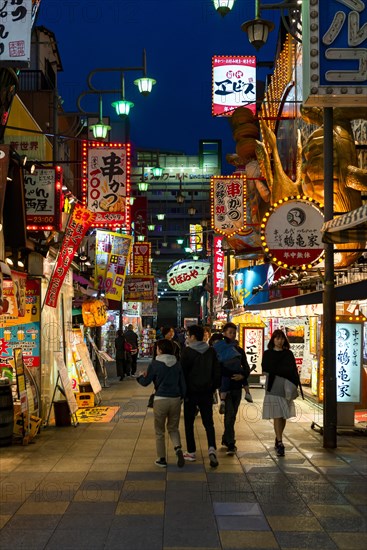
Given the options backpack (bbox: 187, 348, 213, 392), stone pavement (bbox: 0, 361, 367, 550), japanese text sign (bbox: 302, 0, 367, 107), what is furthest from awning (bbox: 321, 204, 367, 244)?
stone pavement (bbox: 0, 361, 367, 550)

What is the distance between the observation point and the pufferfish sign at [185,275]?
31344mm

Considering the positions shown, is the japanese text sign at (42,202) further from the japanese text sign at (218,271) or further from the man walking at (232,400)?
the japanese text sign at (218,271)

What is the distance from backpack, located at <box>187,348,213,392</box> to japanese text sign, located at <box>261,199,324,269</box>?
4.03 metres

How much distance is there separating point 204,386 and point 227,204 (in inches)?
530

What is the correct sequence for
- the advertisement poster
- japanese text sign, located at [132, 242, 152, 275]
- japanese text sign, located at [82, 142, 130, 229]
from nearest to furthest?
the advertisement poster
japanese text sign, located at [82, 142, 130, 229]
japanese text sign, located at [132, 242, 152, 275]

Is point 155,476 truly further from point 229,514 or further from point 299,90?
point 299,90

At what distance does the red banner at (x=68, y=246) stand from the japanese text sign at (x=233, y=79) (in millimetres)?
15641

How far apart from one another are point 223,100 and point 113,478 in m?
22.7

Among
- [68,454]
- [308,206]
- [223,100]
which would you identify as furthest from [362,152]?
[223,100]

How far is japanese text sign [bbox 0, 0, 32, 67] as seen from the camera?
951cm

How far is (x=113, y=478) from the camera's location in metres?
9.54

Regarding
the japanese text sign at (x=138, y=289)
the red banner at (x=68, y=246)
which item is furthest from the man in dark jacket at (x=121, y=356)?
the red banner at (x=68, y=246)

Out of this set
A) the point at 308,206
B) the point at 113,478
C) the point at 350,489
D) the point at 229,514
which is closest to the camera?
the point at 229,514

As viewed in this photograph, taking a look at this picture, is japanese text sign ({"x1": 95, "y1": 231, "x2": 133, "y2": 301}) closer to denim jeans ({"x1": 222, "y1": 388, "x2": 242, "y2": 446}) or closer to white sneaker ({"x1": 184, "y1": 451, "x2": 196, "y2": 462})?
denim jeans ({"x1": 222, "y1": 388, "x2": 242, "y2": 446})
